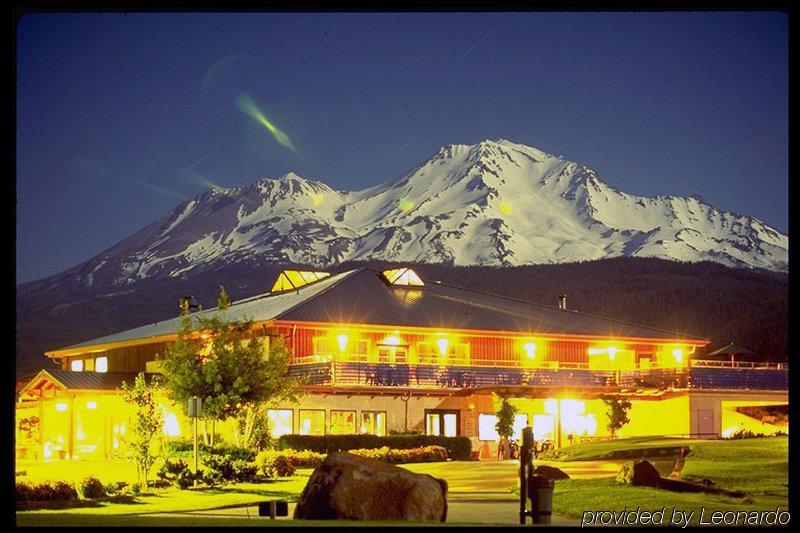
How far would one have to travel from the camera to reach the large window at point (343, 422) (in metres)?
48.7

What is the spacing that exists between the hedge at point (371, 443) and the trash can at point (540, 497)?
66.4 ft

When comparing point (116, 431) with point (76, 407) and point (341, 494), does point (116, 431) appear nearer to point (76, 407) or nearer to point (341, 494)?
point (76, 407)

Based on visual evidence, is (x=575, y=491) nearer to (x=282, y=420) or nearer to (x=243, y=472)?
(x=243, y=472)

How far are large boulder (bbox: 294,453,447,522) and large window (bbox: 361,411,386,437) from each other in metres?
25.2

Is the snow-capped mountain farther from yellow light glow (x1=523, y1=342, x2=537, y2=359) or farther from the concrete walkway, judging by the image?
the concrete walkway

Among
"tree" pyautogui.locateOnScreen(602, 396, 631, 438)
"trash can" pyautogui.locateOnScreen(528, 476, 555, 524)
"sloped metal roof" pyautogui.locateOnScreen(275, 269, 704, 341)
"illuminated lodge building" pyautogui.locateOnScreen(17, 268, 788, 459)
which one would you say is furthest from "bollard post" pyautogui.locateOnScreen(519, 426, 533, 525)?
"sloped metal roof" pyautogui.locateOnScreen(275, 269, 704, 341)

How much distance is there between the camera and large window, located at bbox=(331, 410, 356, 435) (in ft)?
160

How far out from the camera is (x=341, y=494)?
77.4 feet

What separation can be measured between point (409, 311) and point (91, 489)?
25292 mm

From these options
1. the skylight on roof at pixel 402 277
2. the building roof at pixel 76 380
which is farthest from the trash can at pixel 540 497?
the skylight on roof at pixel 402 277

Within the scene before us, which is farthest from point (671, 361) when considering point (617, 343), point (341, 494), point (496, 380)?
point (341, 494)

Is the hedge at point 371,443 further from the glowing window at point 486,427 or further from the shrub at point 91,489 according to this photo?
the shrub at point 91,489

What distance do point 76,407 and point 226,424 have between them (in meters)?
8.01
